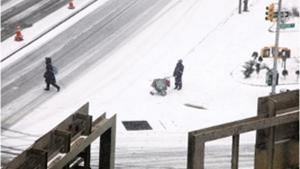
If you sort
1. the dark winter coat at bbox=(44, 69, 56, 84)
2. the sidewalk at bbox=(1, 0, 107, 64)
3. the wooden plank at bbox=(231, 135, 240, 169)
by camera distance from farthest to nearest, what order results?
the sidewalk at bbox=(1, 0, 107, 64) < the dark winter coat at bbox=(44, 69, 56, 84) < the wooden plank at bbox=(231, 135, 240, 169)

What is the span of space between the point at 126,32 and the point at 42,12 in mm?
5584

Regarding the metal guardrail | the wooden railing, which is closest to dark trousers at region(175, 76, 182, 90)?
the metal guardrail

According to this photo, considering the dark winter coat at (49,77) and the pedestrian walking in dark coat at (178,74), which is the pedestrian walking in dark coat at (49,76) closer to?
the dark winter coat at (49,77)

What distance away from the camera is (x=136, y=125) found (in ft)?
81.9

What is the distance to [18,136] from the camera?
24141mm

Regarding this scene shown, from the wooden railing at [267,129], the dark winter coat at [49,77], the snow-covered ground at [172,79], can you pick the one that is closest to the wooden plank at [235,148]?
the wooden railing at [267,129]

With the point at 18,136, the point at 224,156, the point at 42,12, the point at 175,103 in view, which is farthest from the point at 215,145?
the point at 42,12

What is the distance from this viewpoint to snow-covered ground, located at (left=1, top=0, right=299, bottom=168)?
25125mm

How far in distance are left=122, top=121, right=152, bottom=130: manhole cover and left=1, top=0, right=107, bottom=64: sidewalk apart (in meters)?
9.15

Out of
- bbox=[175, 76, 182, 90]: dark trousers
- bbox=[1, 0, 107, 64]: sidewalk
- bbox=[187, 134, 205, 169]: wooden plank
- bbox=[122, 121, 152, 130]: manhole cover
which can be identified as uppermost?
bbox=[1, 0, 107, 64]: sidewalk

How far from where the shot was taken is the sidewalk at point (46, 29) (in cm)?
3347

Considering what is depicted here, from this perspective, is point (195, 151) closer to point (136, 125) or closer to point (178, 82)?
point (136, 125)

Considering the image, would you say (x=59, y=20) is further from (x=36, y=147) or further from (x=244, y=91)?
(x=36, y=147)

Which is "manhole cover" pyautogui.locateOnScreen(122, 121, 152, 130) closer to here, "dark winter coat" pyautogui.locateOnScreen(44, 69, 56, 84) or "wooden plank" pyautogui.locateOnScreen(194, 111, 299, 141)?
"dark winter coat" pyautogui.locateOnScreen(44, 69, 56, 84)
